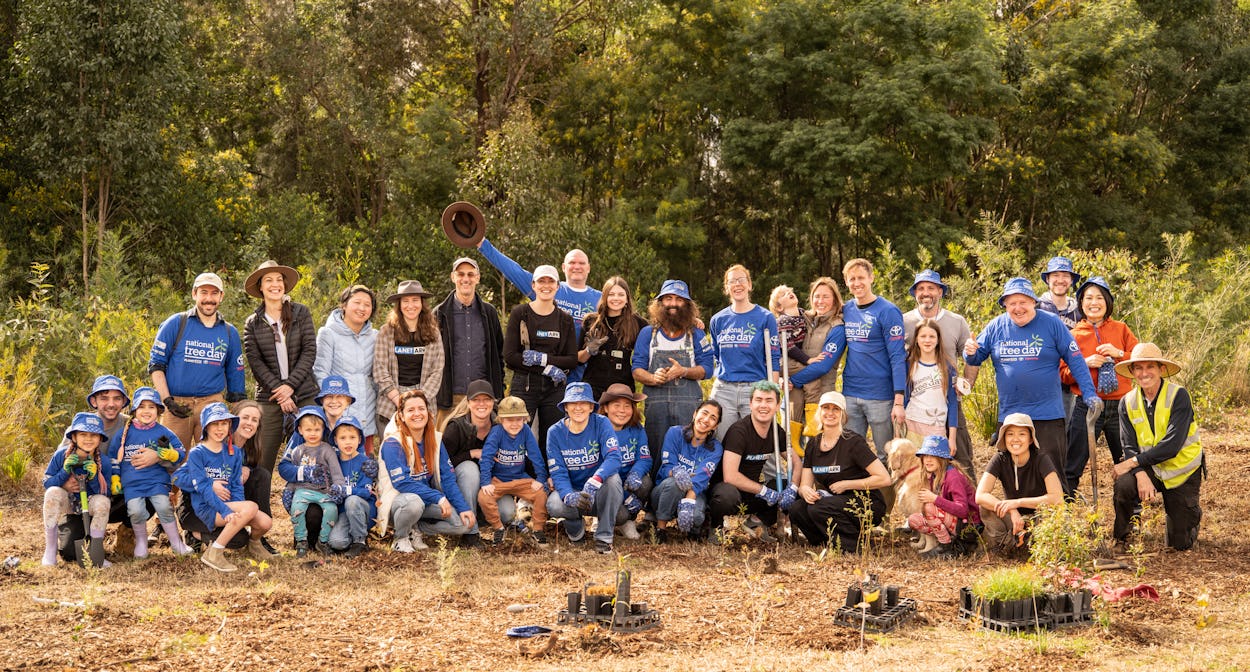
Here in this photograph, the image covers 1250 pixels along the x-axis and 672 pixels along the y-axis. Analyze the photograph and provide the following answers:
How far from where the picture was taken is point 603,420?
8.27 m

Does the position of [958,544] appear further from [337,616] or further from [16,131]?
[16,131]

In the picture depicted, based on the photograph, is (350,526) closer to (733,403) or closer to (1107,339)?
(733,403)

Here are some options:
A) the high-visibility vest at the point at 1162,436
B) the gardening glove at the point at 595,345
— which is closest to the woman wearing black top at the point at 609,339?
the gardening glove at the point at 595,345

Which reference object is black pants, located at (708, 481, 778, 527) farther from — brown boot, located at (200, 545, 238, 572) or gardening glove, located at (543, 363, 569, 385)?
brown boot, located at (200, 545, 238, 572)

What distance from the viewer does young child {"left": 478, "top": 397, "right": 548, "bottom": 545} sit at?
8.23 m

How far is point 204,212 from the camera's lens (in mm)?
22016

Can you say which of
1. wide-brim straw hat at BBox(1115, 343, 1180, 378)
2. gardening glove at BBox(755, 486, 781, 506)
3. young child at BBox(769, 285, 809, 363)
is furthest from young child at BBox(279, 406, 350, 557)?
wide-brim straw hat at BBox(1115, 343, 1180, 378)

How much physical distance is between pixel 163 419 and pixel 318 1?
716 inches

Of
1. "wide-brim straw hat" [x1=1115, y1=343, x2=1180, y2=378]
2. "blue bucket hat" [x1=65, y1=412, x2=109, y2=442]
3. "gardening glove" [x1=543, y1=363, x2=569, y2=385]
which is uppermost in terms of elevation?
"wide-brim straw hat" [x1=1115, y1=343, x2=1180, y2=378]

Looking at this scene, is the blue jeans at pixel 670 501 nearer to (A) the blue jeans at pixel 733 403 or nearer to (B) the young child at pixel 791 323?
(A) the blue jeans at pixel 733 403

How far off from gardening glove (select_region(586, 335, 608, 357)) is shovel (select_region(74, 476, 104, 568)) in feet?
11.5

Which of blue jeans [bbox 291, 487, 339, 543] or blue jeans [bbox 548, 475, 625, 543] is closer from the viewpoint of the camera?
blue jeans [bbox 291, 487, 339, 543]

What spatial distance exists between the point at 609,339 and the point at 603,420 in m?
0.70

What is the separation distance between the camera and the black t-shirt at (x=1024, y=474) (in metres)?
7.52
